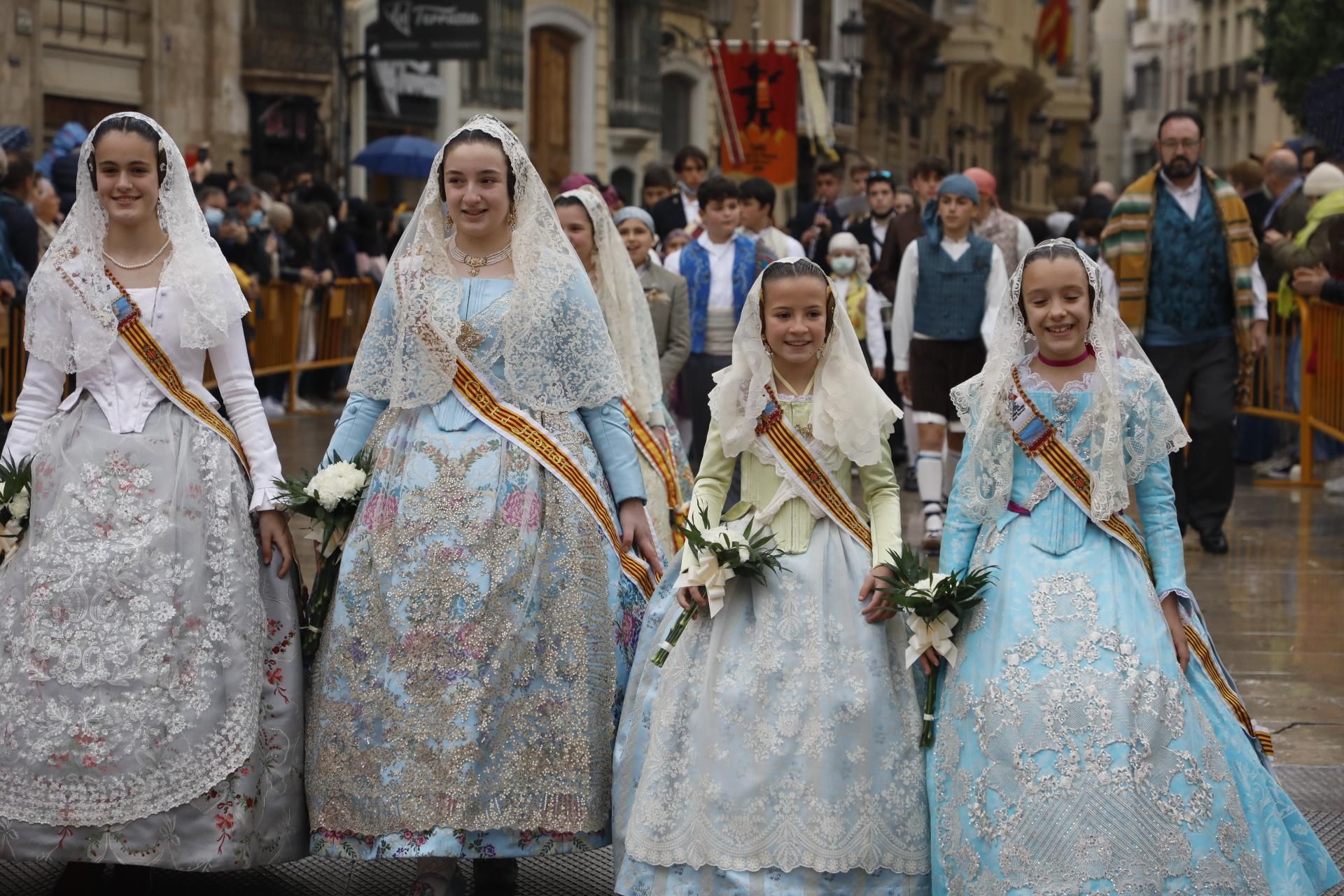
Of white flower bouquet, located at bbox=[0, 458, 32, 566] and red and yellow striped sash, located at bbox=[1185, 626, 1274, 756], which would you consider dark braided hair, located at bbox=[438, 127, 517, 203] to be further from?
red and yellow striped sash, located at bbox=[1185, 626, 1274, 756]

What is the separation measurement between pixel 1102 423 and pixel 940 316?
526 cm

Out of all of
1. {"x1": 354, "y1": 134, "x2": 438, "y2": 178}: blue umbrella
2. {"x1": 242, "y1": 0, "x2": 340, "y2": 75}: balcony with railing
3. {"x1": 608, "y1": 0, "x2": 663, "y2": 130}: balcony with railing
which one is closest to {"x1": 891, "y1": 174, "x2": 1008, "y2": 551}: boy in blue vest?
{"x1": 354, "y1": 134, "x2": 438, "y2": 178}: blue umbrella

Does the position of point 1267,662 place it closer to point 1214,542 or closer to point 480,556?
point 1214,542

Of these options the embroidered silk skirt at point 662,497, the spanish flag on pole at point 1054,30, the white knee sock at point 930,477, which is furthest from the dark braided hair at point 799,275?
the spanish flag on pole at point 1054,30

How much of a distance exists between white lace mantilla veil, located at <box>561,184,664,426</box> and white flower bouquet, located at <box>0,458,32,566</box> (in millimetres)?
2597

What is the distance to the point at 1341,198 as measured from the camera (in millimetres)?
11500

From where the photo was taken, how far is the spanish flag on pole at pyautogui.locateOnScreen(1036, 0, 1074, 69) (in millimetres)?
57812

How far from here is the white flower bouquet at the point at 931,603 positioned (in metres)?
4.52

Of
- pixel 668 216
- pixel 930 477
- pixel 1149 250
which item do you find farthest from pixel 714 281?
pixel 668 216

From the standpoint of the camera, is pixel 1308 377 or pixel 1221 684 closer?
pixel 1221 684

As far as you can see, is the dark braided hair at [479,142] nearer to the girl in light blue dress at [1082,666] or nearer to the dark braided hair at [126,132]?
the dark braided hair at [126,132]

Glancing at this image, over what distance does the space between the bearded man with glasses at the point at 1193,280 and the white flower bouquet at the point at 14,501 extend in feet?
18.6

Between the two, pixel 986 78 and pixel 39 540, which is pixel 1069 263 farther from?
pixel 986 78

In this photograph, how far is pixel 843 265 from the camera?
1227 centimetres
